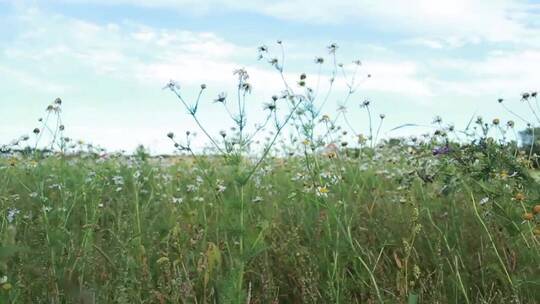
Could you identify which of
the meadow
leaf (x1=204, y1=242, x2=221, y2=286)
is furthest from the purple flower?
leaf (x1=204, y1=242, x2=221, y2=286)

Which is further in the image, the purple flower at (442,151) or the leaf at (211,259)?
the purple flower at (442,151)

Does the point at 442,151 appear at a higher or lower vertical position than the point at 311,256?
higher

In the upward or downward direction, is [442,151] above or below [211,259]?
above

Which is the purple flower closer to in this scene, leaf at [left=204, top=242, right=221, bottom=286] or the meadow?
the meadow

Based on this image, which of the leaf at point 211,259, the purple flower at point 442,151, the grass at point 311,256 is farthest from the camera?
the purple flower at point 442,151

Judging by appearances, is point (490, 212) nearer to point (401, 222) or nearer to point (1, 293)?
point (401, 222)

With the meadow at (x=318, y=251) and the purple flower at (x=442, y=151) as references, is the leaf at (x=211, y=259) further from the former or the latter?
the purple flower at (x=442, y=151)

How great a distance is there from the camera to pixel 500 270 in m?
2.80

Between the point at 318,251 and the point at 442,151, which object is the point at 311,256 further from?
the point at 442,151

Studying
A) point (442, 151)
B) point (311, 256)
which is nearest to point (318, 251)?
point (311, 256)

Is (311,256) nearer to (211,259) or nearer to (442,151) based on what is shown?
(211,259)

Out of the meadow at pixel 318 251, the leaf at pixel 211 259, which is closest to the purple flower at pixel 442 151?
the meadow at pixel 318 251

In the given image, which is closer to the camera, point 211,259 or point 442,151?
point 211,259

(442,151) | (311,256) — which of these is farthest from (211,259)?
(442,151)
